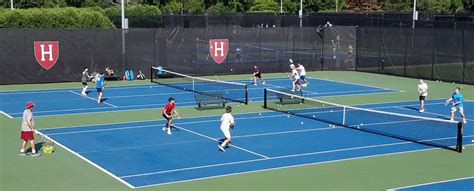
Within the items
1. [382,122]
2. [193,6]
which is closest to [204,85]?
[382,122]

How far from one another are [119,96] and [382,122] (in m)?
13.7

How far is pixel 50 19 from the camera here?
1735 inches

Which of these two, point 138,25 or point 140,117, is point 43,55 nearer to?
point 140,117

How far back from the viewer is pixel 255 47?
44844 millimetres

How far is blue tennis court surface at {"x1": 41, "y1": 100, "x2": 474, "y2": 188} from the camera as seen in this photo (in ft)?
58.2

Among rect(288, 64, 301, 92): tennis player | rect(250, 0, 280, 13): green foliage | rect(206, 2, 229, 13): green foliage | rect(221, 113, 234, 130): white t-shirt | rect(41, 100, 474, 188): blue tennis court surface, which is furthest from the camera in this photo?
Answer: rect(250, 0, 280, 13): green foliage

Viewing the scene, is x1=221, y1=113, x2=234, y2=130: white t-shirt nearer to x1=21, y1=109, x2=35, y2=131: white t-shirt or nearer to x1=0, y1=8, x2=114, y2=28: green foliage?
x1=21, y1=109, x2=35, y2=131: white t-shirt

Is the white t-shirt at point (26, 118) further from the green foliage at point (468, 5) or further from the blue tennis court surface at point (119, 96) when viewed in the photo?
the green foliage at point (468, 5)

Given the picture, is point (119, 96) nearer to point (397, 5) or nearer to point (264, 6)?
point (264, 6)

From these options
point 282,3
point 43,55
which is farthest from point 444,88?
point 282,3

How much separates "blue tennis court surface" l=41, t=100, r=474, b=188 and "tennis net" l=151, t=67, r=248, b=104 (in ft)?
17.7

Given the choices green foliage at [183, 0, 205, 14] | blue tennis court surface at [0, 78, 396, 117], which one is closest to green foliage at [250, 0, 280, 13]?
green foliage at [183, 0, 205, 14]

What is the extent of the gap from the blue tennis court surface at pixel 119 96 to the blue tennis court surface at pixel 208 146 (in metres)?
4.53

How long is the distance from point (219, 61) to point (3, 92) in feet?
47.3
